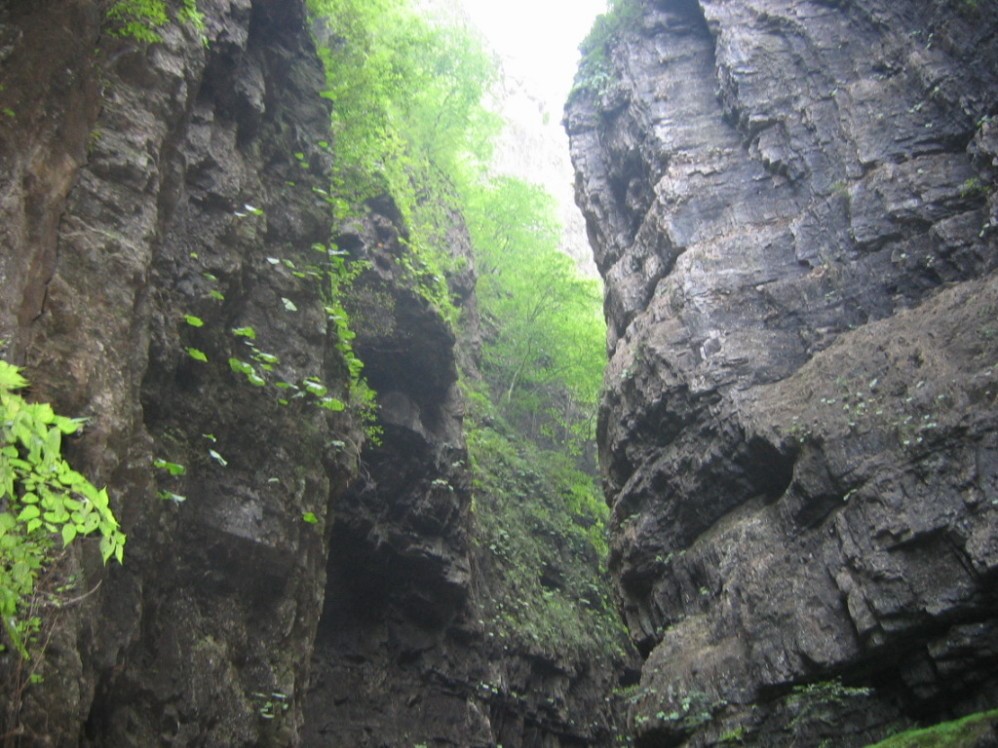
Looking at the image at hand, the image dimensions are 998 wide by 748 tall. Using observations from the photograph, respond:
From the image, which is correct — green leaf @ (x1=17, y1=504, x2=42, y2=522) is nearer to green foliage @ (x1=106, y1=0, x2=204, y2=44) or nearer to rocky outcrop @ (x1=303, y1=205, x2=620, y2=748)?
green foliage @ (x1=106, y1=0, x2=204, y2=44)

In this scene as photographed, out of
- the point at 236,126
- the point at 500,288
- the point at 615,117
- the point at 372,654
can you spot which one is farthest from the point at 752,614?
the point at 500,288

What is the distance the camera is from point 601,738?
15.7m

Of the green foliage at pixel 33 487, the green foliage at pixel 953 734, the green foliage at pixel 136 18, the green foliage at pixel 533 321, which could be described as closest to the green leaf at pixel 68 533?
the green foliage at pixel 33 487

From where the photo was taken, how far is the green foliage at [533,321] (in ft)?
71.5

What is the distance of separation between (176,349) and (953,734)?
8.41 meters

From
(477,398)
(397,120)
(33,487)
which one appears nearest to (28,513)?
(33,487)

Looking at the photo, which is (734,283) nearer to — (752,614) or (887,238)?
(887,238)

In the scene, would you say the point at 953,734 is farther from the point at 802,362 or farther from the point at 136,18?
the point at 136,18

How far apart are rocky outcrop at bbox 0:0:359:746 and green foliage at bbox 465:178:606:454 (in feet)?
39.6

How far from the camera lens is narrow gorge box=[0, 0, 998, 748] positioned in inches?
201

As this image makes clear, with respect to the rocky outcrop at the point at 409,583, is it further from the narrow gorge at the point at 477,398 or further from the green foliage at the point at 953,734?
the green foliage at the point at 953,734

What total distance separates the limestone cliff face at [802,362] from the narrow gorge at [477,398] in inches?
2.1

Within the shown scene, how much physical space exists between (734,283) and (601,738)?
10048mm

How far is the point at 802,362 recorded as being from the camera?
1205 cm
